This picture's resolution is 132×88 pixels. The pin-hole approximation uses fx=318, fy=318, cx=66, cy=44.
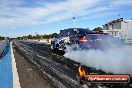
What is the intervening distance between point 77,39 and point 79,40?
57 centimetres

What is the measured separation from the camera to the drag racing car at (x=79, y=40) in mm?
17953

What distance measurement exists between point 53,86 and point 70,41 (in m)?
11.0

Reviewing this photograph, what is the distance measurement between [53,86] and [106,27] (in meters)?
88.7

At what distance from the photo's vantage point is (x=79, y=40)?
1881 cm

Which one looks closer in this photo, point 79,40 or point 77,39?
point 79,40

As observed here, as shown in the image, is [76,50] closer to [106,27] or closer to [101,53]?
[101,53]

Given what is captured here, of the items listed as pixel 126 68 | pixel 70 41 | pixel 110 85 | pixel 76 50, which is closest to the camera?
pixel 110 85

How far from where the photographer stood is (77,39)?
19.4 metres

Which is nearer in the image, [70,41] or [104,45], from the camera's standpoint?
[104,45]

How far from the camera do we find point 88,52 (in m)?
18.1

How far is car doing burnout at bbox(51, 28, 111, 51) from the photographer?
59.2 ft

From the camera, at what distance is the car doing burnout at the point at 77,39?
18.0m

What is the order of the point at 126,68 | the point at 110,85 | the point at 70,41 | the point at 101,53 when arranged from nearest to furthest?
the point at 110,85, the point at 126,68, the point at 101,53, the point at 70,41

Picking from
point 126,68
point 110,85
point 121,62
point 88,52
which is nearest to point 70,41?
point 88,52
